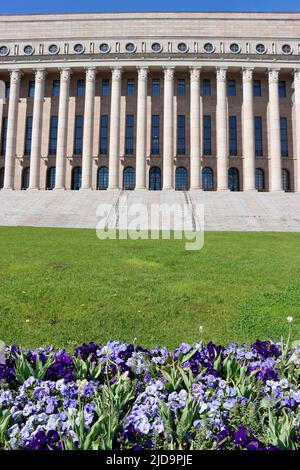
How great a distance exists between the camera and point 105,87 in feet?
181

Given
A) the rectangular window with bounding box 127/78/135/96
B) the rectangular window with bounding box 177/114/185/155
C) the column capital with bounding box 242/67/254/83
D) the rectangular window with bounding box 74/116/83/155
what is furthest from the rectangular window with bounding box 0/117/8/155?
the column capital with bounding box 242/67/254/83

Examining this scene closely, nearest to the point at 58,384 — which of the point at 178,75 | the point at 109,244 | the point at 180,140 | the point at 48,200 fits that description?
the point at 109,244

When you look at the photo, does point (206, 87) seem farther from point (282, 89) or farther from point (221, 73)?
point (282, 89)

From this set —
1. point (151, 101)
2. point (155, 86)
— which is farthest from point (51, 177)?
point (155, 86)

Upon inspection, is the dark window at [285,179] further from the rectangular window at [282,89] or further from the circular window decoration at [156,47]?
the circular window decoration at [156,47]

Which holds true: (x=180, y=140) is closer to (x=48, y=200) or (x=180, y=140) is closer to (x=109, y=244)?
(x=48, y=200)

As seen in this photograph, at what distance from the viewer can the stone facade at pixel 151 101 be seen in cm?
4969

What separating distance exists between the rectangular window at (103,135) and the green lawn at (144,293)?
39.8m

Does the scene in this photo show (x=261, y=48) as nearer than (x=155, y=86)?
Yes

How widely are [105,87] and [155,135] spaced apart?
36.5ft

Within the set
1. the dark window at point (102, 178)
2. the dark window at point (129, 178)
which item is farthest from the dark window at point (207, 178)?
the dark window at point (102, 178)

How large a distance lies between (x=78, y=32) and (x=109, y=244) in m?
A: 47.7

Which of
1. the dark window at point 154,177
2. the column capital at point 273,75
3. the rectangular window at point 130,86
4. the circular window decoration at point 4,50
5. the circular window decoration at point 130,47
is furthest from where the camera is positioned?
the rectangular window at point 130,86
